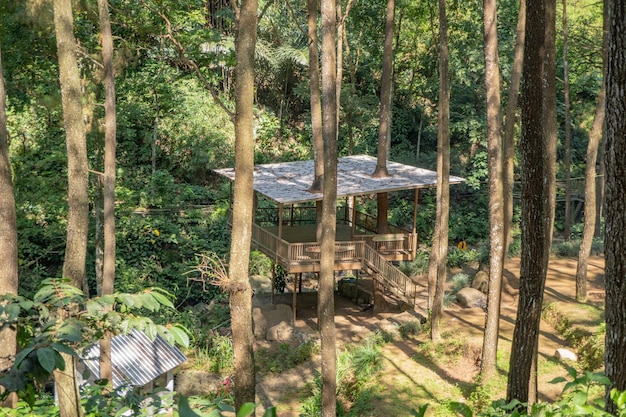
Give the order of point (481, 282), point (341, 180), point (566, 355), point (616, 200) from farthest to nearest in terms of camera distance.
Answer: point (481, 282), point (341, 180), point (566, 355), point (616, 200)

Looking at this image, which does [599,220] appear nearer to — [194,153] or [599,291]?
[599,291]

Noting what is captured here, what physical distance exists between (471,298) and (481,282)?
163cm

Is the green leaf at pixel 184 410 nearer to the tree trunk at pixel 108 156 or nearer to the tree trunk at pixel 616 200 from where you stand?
the tree trunk at pixel 616 200

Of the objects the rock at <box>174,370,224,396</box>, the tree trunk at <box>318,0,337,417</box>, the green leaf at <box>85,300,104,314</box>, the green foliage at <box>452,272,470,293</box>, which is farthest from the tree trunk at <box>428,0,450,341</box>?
the green leaf at <box>85,300,104,314</box>

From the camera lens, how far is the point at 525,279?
8.71m

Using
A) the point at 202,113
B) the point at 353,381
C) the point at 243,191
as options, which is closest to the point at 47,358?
the point at 243,191

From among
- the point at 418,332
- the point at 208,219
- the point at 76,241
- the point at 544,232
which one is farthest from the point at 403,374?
the point at 208,219

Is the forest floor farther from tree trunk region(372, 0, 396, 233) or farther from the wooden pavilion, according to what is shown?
tree trunk region(372, 0, 396, 233)

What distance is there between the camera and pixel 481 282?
2216cm

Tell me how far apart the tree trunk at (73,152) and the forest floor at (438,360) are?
25.0 feet

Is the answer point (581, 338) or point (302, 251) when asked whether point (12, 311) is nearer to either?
point (581, 338)

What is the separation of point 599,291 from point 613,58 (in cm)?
1714

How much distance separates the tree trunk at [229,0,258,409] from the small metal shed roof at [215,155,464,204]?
349 inches

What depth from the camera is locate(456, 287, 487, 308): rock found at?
67.7 ft
